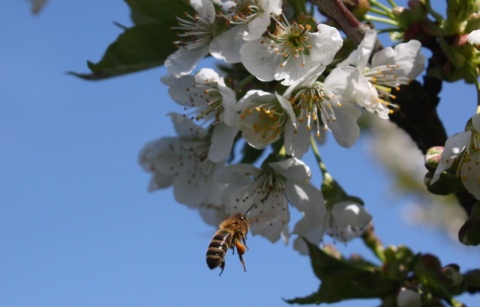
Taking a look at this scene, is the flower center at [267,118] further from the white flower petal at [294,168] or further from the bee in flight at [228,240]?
the bee in flight at [228,240]

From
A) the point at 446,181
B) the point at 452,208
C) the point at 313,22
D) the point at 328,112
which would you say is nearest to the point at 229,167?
the point at 328,112

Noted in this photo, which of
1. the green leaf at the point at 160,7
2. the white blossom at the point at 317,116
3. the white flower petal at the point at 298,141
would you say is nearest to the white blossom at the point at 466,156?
the white blossom at the point at 317,116

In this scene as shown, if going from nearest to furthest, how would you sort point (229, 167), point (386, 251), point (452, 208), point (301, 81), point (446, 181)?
point (446, 181) → point (301, 81) → point (229, 167) → point (386, 251) → point (452, 208)

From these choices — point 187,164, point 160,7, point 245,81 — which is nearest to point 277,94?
point 245,81

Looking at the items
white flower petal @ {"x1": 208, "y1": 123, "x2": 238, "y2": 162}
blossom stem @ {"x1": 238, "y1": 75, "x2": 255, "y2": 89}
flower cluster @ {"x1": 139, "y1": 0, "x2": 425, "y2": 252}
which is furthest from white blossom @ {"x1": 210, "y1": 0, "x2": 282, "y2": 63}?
white flower petal @ {"x1": 208, "y1": 123, "x2": 238, "y2": 162}

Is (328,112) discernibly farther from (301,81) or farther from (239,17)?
(239,17)

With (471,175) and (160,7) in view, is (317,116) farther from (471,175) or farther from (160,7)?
(160,7)
